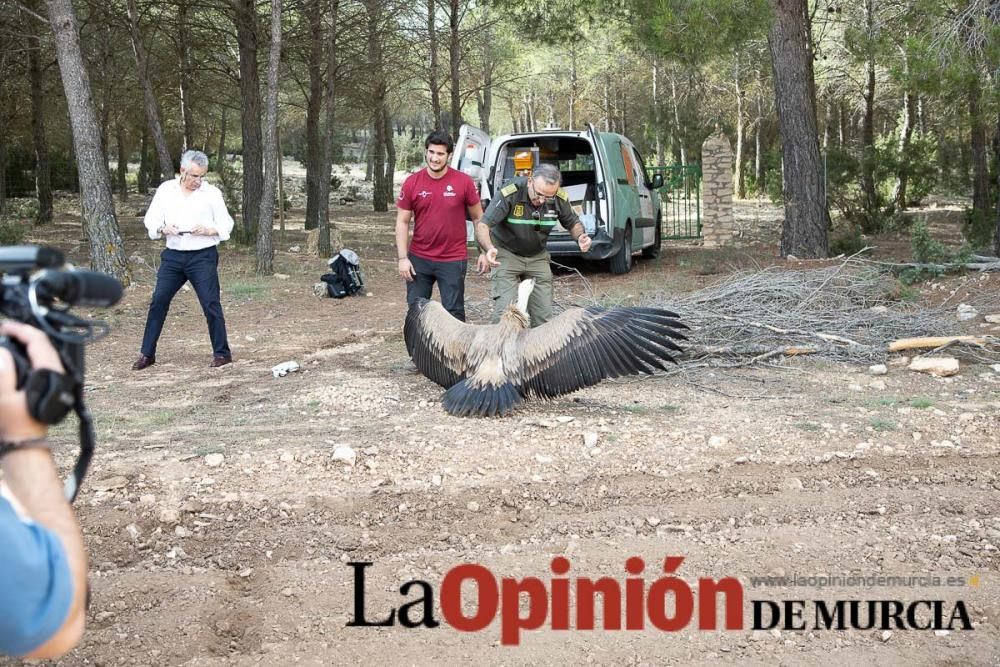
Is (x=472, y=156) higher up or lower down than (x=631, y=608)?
A: higher up

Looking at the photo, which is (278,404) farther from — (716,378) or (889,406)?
(889,406)

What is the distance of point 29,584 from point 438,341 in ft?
15.0

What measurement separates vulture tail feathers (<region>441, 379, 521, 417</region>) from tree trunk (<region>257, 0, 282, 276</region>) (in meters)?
7.88

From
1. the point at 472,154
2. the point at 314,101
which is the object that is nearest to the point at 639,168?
the point at 472,154

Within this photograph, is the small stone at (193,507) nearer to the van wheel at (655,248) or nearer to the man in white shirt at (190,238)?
the man in white shirt at (190,238)

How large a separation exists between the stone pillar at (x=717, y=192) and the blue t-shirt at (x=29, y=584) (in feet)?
52.5

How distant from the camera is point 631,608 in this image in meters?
3.44

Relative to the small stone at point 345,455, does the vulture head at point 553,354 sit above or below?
above

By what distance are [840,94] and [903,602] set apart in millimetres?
26154

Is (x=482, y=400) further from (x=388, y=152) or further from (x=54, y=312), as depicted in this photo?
(x=388, y=152)

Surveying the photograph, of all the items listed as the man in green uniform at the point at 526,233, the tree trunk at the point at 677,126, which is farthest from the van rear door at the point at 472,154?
the tree trunk at the point at 677,126

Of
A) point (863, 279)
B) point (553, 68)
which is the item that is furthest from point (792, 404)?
point (553, 68)

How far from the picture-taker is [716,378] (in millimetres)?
6605

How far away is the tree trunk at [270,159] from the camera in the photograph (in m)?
12.7
